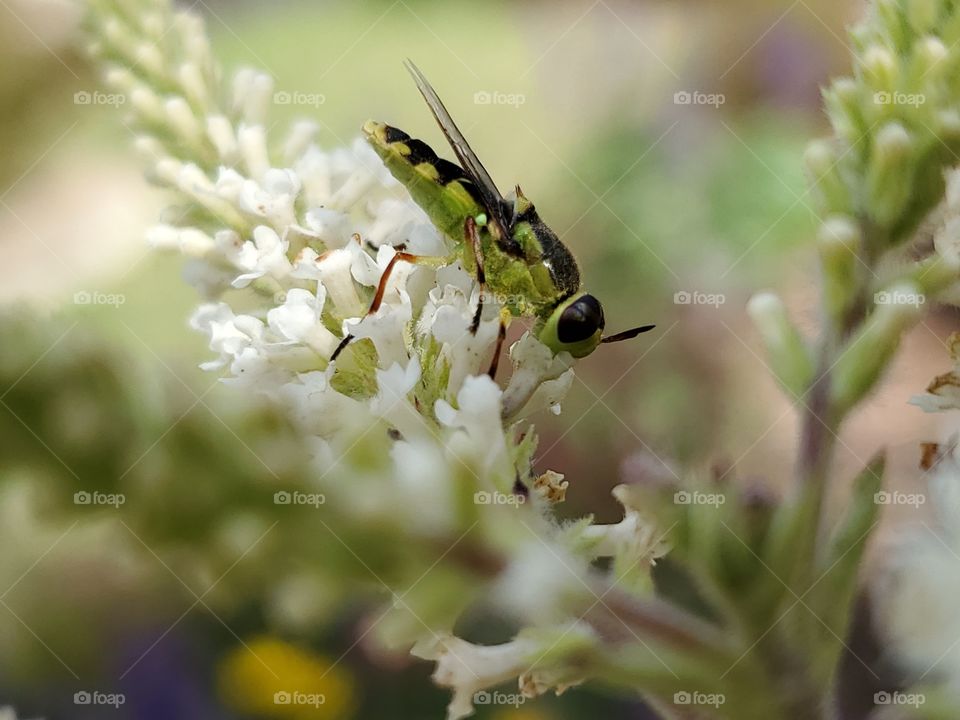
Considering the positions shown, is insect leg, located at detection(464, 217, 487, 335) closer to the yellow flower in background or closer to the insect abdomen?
the insect abdomen

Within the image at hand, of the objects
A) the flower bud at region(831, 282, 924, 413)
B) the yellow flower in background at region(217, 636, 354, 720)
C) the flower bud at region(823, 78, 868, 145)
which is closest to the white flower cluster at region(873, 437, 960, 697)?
the flower bud at region(831, 282, 924, 413)

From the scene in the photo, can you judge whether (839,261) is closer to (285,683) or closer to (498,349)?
(498,349)

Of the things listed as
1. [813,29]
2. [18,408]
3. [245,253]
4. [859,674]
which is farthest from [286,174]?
[813,29]

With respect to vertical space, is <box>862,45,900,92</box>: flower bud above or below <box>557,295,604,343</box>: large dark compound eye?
above

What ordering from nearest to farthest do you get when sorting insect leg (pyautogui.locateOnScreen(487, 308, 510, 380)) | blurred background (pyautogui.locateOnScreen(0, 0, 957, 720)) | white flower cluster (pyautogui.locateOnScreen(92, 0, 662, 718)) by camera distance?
white flower cluster (pyautogui.locateOnScreen(92, 0, 662, 718)) → insect leg (pyautogui.locateOnScreen(487, 308, 510, 380)) → blurred background (pyautogui.locateOnScreen(0, 0, 957, 720))

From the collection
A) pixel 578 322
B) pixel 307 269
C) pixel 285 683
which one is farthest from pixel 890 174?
pixel 285 683

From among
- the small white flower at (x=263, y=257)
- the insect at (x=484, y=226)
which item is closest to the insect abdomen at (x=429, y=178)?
the insect at (x=484, y=226)
